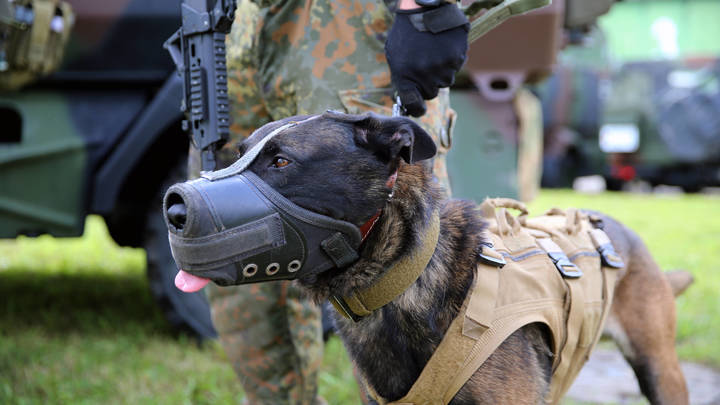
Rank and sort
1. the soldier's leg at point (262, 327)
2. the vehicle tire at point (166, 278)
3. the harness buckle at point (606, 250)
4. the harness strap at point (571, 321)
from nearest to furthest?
the harness strap at point (571, 321) < the harness buckle at point (606, 250) < the soldier's leg at point (262, 327) < the vehicle tire at point (166, 278)

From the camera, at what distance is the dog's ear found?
56.1 inches

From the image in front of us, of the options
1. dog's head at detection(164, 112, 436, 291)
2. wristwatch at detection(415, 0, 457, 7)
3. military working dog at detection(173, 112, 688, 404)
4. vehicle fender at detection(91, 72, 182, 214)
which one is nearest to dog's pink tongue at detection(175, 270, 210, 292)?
dog's head at detection(164, 112, 436, 291)

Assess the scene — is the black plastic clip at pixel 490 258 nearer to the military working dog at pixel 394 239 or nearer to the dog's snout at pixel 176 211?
the military working dog at pixel 394 239

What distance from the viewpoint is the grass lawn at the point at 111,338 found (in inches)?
110

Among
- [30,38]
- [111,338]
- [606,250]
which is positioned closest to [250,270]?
[606,250]

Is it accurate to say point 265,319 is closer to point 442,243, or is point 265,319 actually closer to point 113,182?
point 442,243

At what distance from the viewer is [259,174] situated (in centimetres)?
138

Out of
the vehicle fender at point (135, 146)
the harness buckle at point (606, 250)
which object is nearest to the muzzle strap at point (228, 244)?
the harness buckle at point (606, 250)

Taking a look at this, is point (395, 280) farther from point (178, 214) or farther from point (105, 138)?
point (105, 138)

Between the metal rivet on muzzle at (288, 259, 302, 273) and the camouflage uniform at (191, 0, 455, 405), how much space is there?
1.77 ft

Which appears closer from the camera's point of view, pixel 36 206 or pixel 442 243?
pixel 442 243

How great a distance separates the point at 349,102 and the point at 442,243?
1.46 feet

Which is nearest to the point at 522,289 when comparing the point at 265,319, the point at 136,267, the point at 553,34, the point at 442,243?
the point at 442,243

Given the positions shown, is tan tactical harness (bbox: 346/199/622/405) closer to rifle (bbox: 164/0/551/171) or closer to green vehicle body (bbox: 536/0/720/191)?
rifle (bbox: 164/0/551/171)
